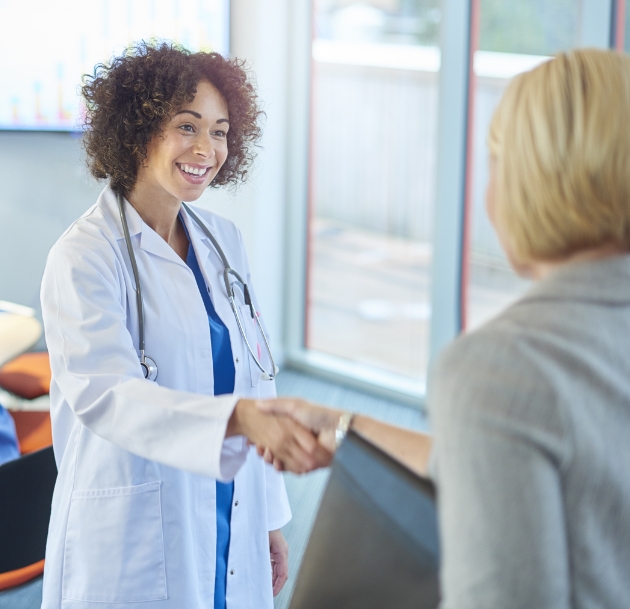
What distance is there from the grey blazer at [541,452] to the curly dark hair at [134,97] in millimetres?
985

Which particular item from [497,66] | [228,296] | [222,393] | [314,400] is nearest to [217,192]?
[314,400]

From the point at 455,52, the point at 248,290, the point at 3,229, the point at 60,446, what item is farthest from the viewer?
the point at 455,52

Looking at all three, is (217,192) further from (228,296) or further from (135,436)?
(135,436)

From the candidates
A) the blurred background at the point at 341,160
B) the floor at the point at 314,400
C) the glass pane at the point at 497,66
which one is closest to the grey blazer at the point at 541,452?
the floor at the point at 314,400

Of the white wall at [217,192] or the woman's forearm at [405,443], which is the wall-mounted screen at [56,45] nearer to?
the white wall at [217,192]

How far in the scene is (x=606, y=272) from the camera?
701mm

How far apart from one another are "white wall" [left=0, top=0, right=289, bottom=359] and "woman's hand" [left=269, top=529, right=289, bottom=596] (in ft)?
3.31

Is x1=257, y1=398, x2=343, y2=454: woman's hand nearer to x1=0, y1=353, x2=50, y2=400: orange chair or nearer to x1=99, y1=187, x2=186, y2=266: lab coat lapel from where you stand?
x1=99, y1=187, x2=186, y2=266: lab coat lapel

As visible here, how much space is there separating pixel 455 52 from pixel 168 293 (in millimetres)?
2434

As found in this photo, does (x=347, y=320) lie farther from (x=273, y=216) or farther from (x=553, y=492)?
(x=553, y=492)

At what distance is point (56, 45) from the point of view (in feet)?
9.84

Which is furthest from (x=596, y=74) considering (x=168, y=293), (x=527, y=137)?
(x=168, y=293)

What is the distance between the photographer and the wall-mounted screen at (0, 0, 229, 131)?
2861 mm

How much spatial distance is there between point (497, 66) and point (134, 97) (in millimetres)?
2271
